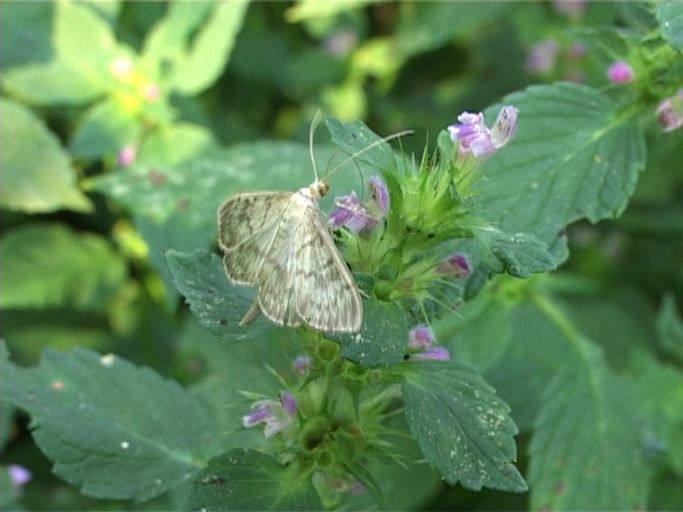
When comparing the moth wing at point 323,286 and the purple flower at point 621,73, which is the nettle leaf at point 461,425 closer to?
the moth wing at point 323,286

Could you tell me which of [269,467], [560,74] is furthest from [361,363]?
[560,74]

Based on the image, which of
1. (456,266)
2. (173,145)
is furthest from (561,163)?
(173,145)

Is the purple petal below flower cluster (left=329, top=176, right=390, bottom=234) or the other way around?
below

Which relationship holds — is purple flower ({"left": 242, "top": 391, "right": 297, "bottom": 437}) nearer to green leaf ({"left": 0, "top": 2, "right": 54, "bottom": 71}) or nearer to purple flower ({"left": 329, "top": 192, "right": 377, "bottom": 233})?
purple flower ({"left": 329, "top": 192, "right": 377, "bottom": 233})

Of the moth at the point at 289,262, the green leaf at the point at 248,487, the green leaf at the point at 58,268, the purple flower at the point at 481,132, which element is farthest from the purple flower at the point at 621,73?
the green leaf at the point at 58,268

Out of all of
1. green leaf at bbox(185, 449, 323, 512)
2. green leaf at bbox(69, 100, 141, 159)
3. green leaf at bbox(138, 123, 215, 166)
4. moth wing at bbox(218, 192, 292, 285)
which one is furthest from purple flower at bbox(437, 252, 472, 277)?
green leaf at bbox(69, 100, 141, 159)

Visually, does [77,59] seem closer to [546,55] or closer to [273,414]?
[546,55]
